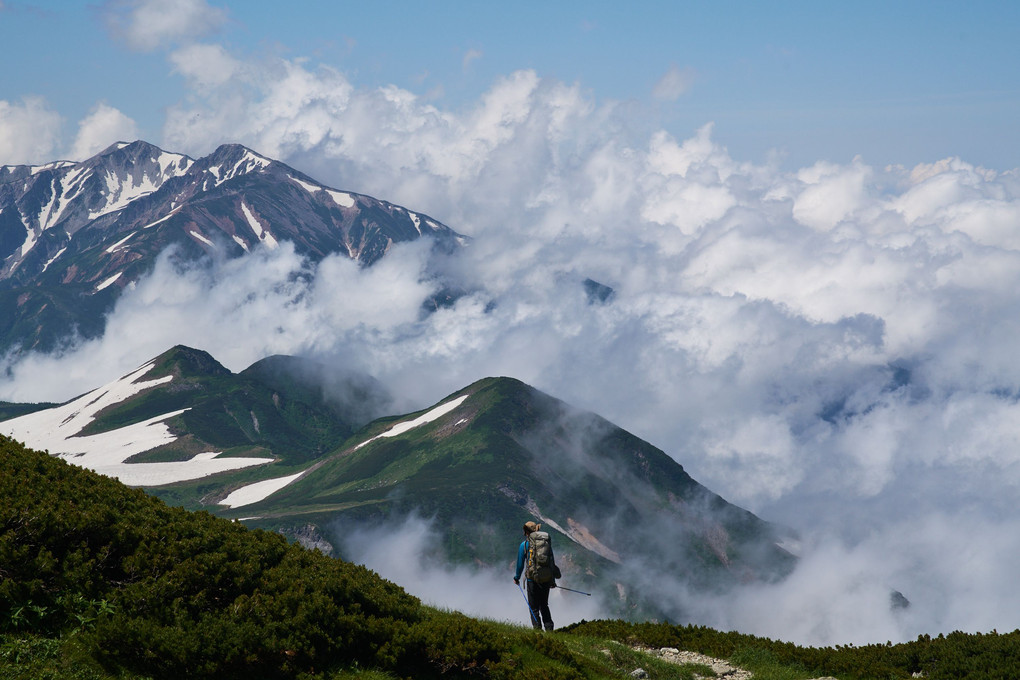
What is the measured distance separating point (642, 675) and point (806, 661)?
18.4ft

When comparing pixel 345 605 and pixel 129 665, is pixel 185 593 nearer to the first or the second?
pixel 129 665

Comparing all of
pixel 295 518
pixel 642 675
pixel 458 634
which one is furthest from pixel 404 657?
pixel 295 518

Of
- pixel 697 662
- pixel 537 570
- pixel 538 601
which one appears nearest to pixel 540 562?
pixel 537 570

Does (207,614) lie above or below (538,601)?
above

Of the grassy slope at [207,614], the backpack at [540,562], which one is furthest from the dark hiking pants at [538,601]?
the grassy slope at [207,614]

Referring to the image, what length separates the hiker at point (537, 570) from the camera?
1104 inches

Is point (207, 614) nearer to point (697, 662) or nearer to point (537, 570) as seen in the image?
point (537, 570)

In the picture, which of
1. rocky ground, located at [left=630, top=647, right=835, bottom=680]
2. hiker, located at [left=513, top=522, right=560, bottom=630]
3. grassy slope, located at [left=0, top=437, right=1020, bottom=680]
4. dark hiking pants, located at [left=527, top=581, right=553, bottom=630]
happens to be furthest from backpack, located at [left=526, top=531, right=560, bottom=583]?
rocky ground, located at [left=630, top=647, right=835, bottom=680]

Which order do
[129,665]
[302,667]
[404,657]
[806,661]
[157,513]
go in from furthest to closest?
[806,661] < [157,513] < [404,657] < [302,667] < [129,665]

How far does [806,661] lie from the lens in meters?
26.2

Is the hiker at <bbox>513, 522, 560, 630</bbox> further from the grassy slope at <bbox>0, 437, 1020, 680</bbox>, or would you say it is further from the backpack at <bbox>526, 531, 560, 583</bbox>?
the grassy slope at <bbox>0, 437, 1020, 680</bbox>

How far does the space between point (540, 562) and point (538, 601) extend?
5.41 ft

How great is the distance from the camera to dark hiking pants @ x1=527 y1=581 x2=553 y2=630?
2855 cm

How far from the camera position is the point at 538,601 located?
28.8m
